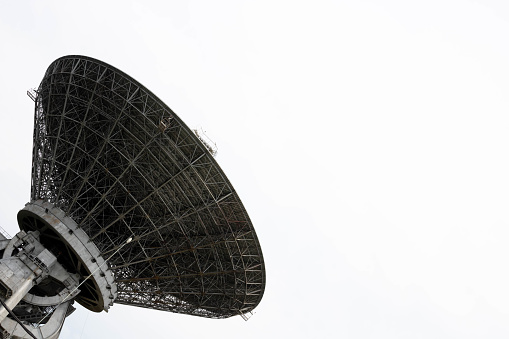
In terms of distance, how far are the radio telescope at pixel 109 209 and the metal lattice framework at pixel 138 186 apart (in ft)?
0.26

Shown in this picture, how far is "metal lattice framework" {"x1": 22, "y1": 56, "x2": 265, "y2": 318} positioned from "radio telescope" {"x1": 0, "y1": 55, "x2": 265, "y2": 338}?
8 centimetres

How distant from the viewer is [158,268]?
29109 millimetres

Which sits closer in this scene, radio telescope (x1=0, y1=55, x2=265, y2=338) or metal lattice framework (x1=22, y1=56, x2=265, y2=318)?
radio telescope (x1=0, y1=55, x2=265, y2=338)

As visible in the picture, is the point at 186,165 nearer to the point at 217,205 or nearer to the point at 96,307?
the point at 217,205

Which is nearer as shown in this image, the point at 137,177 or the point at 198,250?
the point at 137,177

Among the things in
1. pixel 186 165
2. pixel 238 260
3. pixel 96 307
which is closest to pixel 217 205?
pixel 186 165

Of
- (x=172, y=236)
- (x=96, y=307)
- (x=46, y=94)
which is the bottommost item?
(x=96, y=307)

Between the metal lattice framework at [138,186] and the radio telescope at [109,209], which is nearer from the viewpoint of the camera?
the radio telescope at [109,209]

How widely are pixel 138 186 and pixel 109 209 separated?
3.16 metres

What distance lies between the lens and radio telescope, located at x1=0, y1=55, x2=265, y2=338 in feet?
80.8

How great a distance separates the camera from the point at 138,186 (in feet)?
86.0

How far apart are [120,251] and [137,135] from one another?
28.0 ft

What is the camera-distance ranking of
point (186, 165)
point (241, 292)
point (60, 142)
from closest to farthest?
point (186, 165) < point (60, 142) < point (241, 292)

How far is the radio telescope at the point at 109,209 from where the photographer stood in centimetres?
2462
